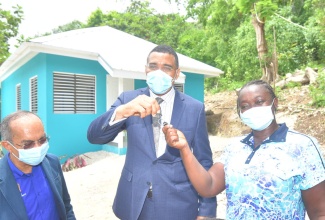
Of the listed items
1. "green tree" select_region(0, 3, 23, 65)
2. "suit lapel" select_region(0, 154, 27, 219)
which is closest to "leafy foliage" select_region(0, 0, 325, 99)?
"green tree" select_region(0, 3, 23, 65)

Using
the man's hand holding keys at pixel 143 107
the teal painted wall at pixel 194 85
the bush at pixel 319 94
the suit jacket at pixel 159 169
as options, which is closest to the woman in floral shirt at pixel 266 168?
the man's hand holding keys at pixel 143 107

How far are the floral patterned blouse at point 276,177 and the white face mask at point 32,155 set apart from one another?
1116 mm

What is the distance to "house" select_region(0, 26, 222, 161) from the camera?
776 cm

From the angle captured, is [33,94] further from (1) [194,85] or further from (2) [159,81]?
(2) [159,81]

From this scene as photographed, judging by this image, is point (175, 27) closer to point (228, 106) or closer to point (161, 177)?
point (228, 106)

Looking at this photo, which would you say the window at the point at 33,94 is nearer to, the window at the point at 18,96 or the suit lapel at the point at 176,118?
the window at the point at 18,96

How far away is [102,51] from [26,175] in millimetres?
6999

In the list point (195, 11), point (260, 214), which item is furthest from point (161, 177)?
point (195, 11)

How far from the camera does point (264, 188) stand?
142 centimetres

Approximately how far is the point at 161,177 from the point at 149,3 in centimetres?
2526

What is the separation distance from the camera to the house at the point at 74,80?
776 centimetres

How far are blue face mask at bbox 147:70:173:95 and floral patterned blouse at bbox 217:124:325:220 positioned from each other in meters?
0.72

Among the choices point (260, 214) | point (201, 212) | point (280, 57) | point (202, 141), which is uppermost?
point (280, 57)

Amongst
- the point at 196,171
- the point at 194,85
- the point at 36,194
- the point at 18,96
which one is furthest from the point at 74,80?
the point at 196,171
